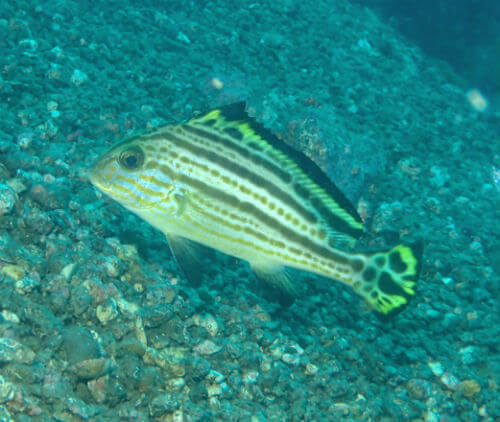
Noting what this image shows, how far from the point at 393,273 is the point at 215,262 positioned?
183 cm

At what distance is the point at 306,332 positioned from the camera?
3.79 m

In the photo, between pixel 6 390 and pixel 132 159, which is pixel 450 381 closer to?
pixel 132 159

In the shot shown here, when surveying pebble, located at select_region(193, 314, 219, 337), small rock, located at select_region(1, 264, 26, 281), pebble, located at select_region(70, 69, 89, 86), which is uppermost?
small rock, located at select_region(1, 264, 26, 281)

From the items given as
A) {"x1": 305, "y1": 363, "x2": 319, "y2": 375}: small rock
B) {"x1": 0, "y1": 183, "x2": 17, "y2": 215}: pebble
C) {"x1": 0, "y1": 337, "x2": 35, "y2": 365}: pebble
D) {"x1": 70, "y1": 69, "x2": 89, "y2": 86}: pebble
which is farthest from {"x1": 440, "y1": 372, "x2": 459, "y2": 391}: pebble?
{"x1": 70, "y1": 69, "x2": 89, "y2": 86}: pebble

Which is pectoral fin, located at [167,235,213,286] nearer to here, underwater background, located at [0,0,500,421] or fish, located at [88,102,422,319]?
fish, located at [88,102,422,319]

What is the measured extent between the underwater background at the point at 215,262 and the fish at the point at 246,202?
2.32ft

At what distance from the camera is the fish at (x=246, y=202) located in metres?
2.89

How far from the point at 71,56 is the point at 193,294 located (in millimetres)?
4486

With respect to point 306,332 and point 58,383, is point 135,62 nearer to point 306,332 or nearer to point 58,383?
point 306,332

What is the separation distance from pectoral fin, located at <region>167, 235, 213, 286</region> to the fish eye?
22.1 inches

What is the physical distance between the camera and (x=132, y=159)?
2.92 metres

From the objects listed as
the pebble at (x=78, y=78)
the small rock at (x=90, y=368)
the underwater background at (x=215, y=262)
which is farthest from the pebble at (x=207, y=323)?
the pebble at (x=78, y=78)

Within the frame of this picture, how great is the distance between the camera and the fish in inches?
114

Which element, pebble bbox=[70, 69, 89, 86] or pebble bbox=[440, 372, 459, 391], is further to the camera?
pebble bbox=[70, 69, 89, 86]
